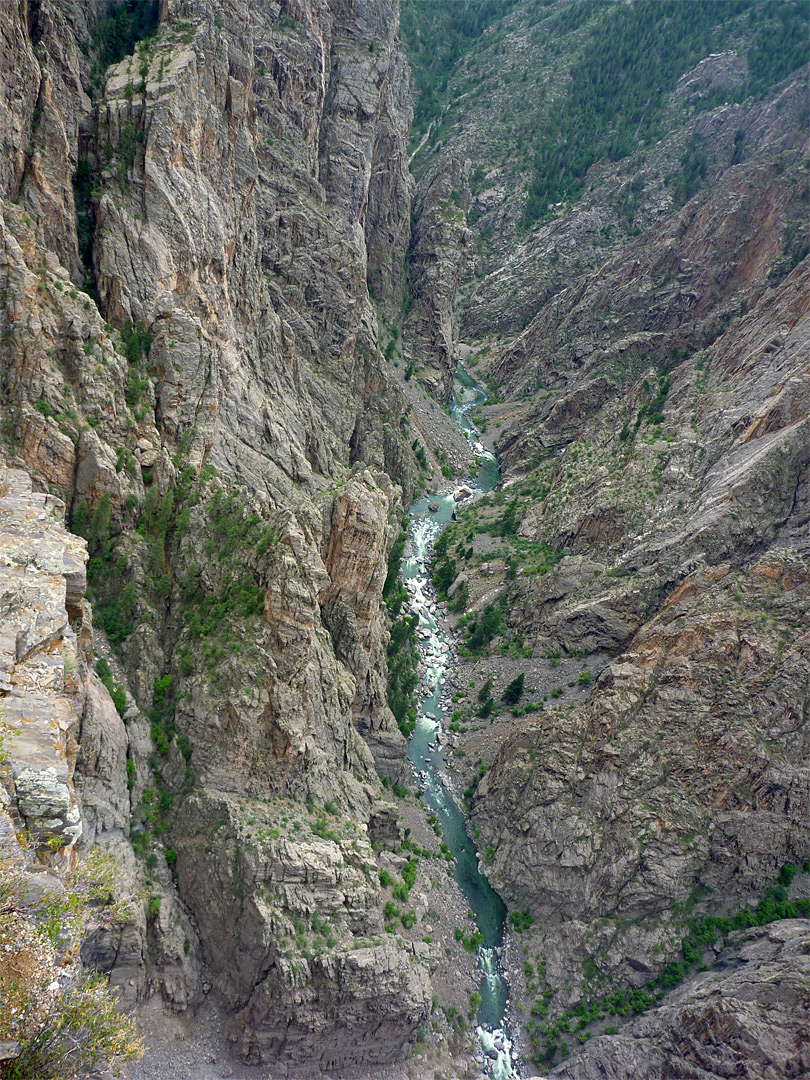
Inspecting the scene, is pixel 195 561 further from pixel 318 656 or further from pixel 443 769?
pixel 443 769

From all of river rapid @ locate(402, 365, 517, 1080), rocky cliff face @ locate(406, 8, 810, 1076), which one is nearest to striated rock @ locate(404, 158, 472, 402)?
rocky cliff face @ locate(406, 8, 810, 1076)

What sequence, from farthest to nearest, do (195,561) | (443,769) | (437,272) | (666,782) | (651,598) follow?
1. (437,272)
2. (651,598)
3. (443,769)
4. (666,782)
5. (195,561)

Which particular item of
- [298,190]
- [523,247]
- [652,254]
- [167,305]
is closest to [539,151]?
[523,247]

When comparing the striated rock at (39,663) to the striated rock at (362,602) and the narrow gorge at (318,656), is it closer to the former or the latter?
the narrow gorge at (318,656)

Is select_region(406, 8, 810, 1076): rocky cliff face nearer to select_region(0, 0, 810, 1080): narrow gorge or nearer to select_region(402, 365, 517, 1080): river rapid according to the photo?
select_region(0, 0, 810, 1080): narrow gorge

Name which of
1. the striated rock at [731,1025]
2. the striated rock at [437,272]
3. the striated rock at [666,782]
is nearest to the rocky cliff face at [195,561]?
the striated rock at [666,782]

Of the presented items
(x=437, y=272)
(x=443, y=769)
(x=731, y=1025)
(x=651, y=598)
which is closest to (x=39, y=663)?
(x=731, y=1025)

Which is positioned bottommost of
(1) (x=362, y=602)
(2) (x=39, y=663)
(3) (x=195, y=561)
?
(2) (x=39, y=663)
